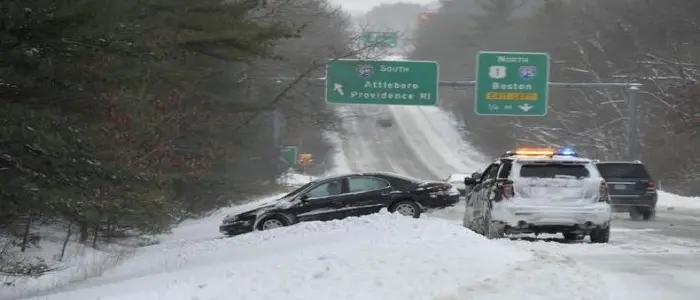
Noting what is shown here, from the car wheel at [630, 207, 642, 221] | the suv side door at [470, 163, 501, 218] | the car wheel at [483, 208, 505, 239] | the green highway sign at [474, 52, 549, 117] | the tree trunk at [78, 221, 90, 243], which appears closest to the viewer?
the car wheel at [483, 208, 505, 239]

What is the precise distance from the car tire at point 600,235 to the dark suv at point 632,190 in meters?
9.32

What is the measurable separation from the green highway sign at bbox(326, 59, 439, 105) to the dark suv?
9.48 meters

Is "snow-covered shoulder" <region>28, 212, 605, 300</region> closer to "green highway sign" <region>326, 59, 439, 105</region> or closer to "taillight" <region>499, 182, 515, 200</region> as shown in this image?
"taillight" <region>499, 182, 515, 200</region>

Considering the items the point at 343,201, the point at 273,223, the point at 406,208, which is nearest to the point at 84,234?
the point at 273,223

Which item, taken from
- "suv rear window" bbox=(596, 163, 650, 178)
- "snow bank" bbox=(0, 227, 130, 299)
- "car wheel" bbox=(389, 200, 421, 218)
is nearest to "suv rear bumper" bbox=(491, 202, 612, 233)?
"car wheel" bbox=(389, 200, 421, 218)

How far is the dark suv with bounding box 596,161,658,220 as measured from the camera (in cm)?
2409

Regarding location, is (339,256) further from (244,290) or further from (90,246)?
(90,246)

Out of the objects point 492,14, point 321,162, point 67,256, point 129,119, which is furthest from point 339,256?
point 492,14

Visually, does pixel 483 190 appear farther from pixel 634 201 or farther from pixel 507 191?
pixel 634 201

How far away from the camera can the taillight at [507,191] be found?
14.6 meters

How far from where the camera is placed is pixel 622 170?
2453 centimetres

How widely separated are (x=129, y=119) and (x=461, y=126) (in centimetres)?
6832

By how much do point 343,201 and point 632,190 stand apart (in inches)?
337

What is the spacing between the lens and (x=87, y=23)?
11.6 m
